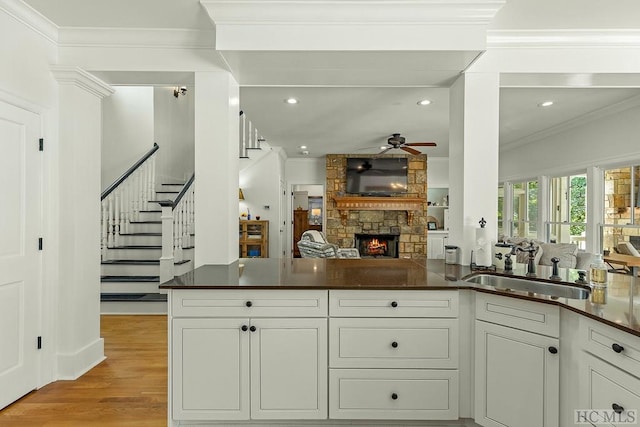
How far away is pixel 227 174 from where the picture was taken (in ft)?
8.66

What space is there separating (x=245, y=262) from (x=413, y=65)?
1.95 metres

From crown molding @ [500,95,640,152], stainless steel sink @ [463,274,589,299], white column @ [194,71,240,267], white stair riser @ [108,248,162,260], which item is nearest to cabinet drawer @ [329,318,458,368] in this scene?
stainless steel sink @ [463,274,589,299]

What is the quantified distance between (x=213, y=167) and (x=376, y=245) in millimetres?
5706

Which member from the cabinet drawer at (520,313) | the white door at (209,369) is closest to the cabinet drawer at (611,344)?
the cabinet drawer at (520,313)

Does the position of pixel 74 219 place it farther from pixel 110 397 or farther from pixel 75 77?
pixel 110 397

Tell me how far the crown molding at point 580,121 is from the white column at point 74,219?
18.0 ft

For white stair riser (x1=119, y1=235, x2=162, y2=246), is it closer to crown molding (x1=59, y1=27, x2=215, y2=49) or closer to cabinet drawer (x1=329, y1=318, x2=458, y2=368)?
crown molding (x1=59, y1=27, x2=215, y2=49)

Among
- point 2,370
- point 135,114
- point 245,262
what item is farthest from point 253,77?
point 135,114

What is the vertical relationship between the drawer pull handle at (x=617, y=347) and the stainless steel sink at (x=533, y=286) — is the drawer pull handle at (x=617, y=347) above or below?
below

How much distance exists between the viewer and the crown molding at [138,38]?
2.56 meters

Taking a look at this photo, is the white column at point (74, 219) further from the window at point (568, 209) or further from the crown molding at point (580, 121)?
the window at point (568, 209)

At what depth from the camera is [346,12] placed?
88.4 inches

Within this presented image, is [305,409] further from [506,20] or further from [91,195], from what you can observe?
[506,20]

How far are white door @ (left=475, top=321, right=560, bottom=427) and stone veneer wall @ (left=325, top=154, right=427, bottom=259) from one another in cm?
585
